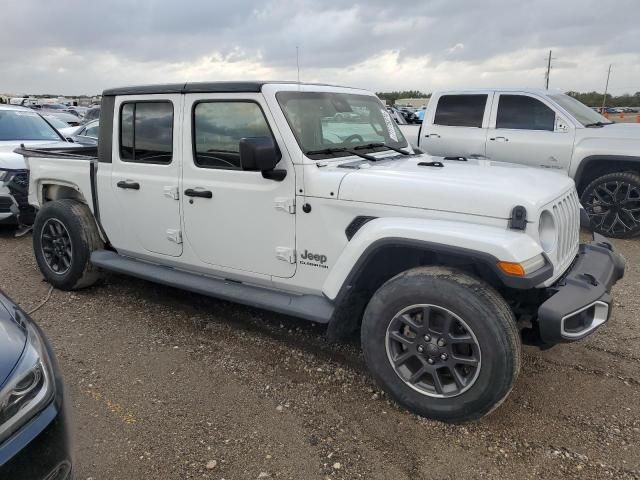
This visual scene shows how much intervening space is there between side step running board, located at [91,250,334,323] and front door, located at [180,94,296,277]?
5.7 inches

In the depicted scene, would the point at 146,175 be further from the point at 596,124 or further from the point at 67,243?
the point at 596,124

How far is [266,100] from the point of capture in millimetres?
3447

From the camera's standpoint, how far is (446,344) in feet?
9.20

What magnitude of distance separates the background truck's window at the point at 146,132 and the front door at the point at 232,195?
0.73 feet

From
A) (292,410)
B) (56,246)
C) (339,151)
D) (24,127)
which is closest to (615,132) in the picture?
(339,151)

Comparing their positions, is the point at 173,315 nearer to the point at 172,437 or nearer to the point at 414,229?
the point at 172,437

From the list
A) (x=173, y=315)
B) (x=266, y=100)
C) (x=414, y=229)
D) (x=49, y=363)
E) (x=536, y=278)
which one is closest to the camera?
(x=49, y=363)

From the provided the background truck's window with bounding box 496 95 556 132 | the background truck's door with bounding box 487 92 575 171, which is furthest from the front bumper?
the background truck's window with bounding box 496 95 556 132

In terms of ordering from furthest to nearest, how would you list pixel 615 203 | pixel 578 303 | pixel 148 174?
pixel 615 203, pixel 148 174, pixel 578 303

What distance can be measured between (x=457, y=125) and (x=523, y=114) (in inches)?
38.2

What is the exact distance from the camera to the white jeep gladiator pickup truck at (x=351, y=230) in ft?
8.87

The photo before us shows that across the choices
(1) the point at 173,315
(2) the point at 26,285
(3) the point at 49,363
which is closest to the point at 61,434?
(3) the point at 49,363

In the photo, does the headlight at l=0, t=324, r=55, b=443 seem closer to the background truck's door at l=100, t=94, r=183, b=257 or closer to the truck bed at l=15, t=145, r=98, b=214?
the background truck's door at l=100, t=94, r=183, b=257

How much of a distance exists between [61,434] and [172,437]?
3.16 feet
